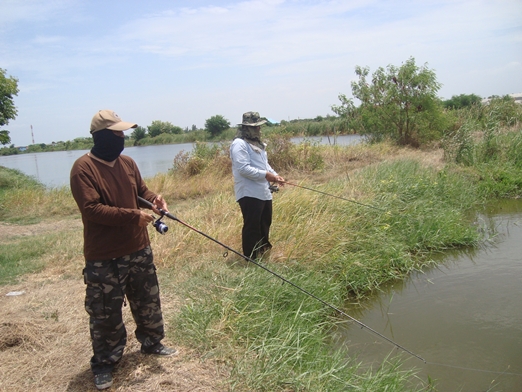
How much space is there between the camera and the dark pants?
4547 mm

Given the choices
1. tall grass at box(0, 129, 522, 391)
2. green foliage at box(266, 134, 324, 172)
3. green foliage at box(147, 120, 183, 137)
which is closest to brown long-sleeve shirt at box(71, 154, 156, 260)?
tall grass at box(0, 129, 522, 391)

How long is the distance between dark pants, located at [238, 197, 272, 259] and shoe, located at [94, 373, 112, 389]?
2.17m

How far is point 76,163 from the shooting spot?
247 centimetres

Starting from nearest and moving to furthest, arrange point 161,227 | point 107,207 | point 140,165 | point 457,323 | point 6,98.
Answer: point 107,207, point 161,227, point 457,323, point 6,98, point 140,165

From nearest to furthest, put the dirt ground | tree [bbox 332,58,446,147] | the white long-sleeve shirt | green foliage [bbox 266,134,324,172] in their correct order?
the dirt ground → the white long-sleeve shirt → green foliage [bbox 266,134,324,172] → tree [bbox 332,58,446,147]

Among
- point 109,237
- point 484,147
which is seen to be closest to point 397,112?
point 484,147

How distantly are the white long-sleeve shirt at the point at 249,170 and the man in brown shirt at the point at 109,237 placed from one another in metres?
1.75

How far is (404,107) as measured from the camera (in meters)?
14.9

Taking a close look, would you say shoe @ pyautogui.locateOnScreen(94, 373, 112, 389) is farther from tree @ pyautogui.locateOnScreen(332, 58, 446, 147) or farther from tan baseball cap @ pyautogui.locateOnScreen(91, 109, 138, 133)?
tree @ pyautogui.locateOnScreen(332, 58, 446, 147)

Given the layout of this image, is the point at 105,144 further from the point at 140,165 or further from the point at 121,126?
the point at 140,165

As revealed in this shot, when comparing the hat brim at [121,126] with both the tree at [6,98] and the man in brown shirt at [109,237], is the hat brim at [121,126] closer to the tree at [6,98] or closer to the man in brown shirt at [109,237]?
the man in brown shirt at [109,237]

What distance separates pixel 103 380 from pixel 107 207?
1051 millimetres

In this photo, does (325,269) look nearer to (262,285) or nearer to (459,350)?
(262,285)

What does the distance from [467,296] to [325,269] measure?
1553mm
